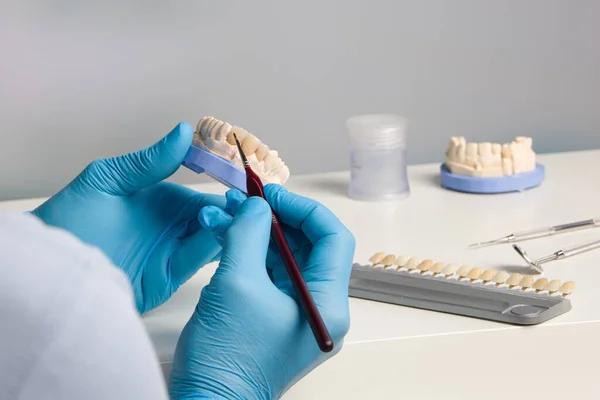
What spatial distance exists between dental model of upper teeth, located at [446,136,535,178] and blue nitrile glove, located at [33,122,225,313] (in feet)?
2.13

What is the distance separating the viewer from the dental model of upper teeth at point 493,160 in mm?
1556

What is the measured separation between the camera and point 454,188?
1589 mm

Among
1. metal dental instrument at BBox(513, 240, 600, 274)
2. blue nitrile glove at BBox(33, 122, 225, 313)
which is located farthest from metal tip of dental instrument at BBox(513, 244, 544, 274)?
blue nitrile glove at BBox(33, 122, 225, 313)

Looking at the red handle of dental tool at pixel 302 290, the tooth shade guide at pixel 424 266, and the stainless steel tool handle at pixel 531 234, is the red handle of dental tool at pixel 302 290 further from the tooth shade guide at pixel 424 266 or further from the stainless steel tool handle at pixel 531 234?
the stainless steel tool handle at pixel 531 234

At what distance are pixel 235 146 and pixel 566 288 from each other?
492 millimetres

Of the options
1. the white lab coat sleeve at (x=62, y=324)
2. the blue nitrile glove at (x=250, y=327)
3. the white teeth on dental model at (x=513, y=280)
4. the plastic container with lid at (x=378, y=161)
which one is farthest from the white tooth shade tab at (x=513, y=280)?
the white lab coat sleeve at (x=62, y=324)

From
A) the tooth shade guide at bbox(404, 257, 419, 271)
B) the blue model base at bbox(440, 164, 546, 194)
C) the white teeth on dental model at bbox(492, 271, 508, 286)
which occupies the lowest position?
the blue model base at bbox(440, 164, 546, 194)

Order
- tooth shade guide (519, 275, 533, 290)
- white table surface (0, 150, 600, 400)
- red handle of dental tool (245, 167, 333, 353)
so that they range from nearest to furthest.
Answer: red handle of dental tool (245, 167, 333, 353), white table surface (0, 150, 600, 400), tooth shade guide (519, 275, 533, 290)

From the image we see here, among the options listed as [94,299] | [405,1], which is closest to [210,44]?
[405,1]

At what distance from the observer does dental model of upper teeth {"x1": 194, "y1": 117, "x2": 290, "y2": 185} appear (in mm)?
1162

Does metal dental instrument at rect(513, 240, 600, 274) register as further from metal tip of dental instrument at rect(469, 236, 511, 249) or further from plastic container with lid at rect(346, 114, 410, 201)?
plastic container with lid at rect(346, 114, 410, 201)

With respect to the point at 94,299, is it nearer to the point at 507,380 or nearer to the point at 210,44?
the point at 507,380

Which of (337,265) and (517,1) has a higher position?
(517,1)

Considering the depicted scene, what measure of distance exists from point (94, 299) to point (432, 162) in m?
1.53
